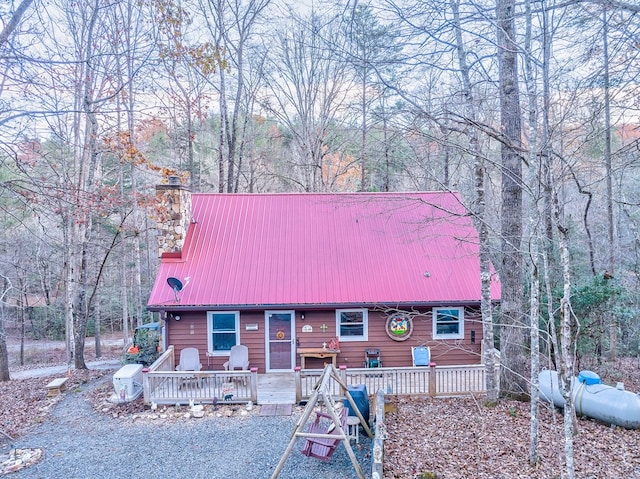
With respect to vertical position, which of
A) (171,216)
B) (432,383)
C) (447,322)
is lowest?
(432,383)

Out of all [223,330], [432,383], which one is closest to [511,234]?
[432,383]

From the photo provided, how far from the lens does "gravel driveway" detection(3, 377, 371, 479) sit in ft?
21.9

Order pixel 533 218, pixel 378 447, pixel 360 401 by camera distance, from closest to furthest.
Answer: pixel 533 218 < pixel 378 447 < pixel 360 401

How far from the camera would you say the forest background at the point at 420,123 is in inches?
214

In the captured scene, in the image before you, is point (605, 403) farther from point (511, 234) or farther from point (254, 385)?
point (254, 385)

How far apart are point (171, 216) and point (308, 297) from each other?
181 inches

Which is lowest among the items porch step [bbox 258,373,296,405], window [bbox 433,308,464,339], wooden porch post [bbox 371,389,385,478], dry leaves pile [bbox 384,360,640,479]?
porch step [bbox 258,373,296,405]

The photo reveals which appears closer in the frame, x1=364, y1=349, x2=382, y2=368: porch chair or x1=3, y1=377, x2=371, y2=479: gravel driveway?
x1=3, y1=377, x2=371, y2=479: gravel driveway

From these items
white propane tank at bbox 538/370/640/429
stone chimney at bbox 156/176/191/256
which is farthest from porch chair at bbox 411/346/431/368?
stone chimney at bbox 156/176/191/256

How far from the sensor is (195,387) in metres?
9.84

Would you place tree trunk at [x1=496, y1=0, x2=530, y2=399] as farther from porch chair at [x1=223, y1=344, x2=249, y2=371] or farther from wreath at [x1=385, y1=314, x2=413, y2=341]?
porch chair at [x1=223, y1=344, x2=249, y2=371]

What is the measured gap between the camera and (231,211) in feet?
44.8

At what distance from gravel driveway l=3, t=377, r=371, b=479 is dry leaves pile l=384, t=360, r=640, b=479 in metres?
0.78

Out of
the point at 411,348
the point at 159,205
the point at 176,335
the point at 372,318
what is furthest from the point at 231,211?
the point at 411,348
